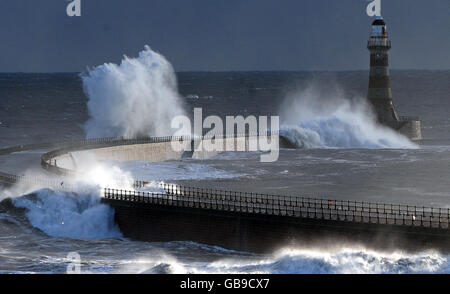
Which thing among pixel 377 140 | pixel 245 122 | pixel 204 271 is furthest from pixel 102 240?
pixel 245 122

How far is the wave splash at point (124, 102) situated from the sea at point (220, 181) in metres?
0.10

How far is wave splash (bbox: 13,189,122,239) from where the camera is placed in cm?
3759

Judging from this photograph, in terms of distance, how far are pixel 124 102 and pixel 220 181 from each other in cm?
2764

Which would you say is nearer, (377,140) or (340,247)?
(340,247)

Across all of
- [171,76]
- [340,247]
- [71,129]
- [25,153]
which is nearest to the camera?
[340,247]

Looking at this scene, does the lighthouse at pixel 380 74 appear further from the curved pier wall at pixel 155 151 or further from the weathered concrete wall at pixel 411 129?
the curved pier wall at pixel 155 151

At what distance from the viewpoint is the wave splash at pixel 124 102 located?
7538 centimetres

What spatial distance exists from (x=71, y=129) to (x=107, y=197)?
72981 millimetres

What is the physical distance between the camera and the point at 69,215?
127ft

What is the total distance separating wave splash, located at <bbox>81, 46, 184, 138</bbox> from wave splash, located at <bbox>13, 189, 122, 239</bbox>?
33.8 m

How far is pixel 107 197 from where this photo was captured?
3903 centimetres

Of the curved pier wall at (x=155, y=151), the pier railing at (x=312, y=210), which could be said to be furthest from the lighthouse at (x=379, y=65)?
the pier railing at (x=312, y=210)

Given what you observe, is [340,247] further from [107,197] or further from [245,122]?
[245,122]

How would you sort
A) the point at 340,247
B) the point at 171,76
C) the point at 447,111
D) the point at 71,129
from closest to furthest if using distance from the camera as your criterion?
the point at 340,247 < the point at 171,76 < the point at 71,129 < the point at 447,111
